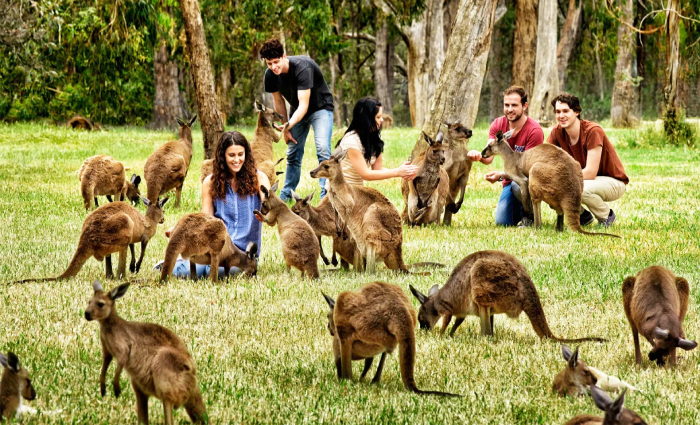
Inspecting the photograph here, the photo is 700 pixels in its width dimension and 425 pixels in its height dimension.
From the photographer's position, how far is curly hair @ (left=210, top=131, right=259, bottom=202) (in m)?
7.47

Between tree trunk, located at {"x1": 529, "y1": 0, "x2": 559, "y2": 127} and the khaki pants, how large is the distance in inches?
610

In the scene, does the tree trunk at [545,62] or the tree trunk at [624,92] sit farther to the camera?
the tree trunk at [624,92]

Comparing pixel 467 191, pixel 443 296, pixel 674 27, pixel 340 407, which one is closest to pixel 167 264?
pixel 443 296

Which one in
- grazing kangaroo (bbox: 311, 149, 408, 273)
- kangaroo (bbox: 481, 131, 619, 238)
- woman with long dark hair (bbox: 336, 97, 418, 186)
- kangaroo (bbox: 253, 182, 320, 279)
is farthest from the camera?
kangaroo (bbox: 481, 131, 619, 238)

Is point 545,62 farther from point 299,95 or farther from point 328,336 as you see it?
point 328,336

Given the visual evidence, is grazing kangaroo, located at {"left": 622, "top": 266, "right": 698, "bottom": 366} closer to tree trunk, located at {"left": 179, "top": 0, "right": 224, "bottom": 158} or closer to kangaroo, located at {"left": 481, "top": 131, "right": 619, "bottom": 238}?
kangaroo, located at {"left": 481, "top": 131, "right": 619, "bottom": 238}

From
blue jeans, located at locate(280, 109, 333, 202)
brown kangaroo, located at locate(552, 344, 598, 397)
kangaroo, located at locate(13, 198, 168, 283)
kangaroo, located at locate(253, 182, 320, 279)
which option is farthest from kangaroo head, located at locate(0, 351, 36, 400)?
blue jeans, located at locate(280, 109, 333, 202)

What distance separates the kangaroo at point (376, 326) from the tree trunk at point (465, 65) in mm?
8308

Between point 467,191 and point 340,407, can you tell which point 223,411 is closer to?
point 340,407

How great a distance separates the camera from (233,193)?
772 centimetres

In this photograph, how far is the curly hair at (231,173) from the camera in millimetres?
7469

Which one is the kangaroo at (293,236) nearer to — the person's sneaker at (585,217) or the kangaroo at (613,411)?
the kangaroo at (613,411)

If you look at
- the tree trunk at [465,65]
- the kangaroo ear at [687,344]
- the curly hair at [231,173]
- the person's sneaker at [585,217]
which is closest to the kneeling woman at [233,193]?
the curly hair at [231,173]

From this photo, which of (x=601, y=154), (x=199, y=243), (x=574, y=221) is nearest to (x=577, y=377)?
(x=199, y=243)
